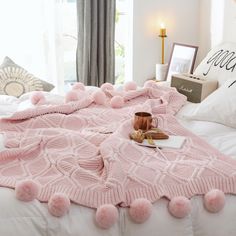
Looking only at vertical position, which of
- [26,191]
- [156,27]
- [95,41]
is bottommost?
[26,191]

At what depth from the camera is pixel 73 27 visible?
3744 mm

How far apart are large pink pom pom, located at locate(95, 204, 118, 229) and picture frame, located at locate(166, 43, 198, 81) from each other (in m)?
2.18

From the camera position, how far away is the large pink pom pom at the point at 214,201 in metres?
1.41

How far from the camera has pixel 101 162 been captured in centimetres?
159

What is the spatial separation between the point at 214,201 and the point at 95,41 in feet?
8.13

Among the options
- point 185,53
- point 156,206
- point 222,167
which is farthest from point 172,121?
point 185,53

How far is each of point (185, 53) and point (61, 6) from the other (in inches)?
43.8

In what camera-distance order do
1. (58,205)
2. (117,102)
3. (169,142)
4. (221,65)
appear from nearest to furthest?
(58,205), (169,142), (117,102), (221,65)

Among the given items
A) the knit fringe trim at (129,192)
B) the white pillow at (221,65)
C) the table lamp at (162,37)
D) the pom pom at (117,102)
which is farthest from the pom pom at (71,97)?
the table lamp at (162,37)

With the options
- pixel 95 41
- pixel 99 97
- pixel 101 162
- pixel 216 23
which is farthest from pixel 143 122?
pixel 95 41

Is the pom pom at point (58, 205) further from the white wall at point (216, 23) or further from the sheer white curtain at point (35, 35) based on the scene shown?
the sheer white curtain at point (35, 35)

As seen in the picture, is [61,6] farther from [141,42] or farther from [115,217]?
[115,217]

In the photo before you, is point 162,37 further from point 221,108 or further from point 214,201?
point 214,201

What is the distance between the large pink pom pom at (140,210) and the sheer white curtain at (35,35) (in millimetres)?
2523
